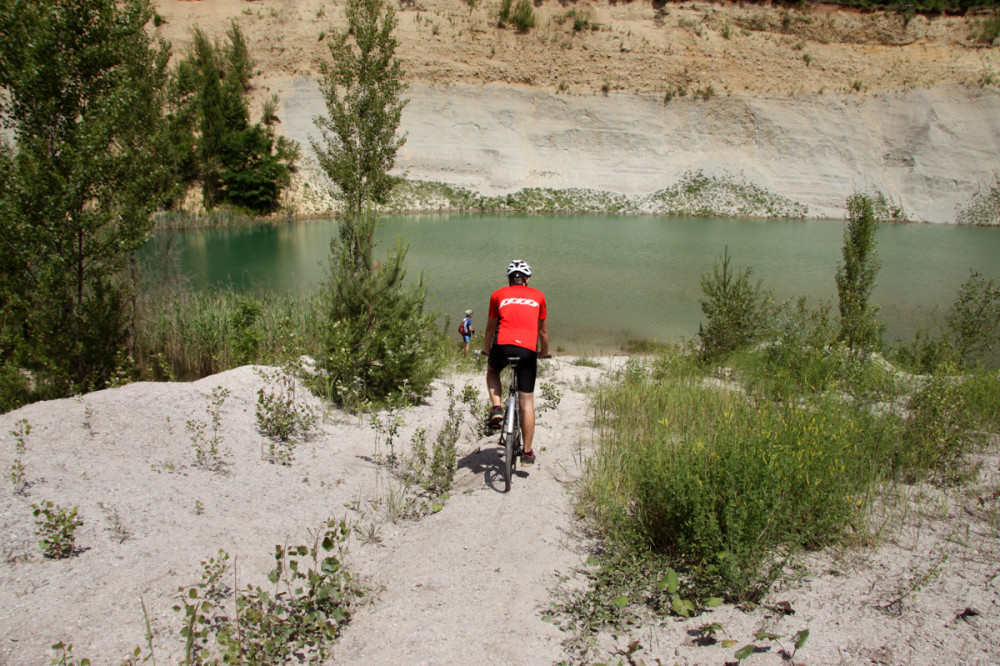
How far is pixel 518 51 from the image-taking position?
55.0m

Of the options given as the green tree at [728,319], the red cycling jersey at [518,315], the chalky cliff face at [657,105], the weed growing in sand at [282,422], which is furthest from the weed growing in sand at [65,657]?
the chalky cliff face at [657,105]

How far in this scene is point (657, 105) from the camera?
173ft

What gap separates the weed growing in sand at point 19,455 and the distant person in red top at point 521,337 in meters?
3.48

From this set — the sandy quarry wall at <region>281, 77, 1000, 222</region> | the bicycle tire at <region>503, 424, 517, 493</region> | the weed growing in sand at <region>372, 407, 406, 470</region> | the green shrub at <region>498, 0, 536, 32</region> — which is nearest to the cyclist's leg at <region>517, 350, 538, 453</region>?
the bicycle tire at <region>503, 424, 517, 493</region>

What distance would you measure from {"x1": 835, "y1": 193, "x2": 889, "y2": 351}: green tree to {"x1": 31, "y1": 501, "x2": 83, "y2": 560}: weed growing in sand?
33.6ft

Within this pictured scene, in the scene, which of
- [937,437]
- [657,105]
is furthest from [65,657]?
[657,105]

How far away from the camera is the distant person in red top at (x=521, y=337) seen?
522cm

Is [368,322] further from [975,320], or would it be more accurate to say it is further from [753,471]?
[975,320]

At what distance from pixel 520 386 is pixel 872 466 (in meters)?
2.96

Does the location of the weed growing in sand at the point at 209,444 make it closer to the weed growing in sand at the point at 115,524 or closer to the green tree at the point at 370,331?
the weed growing in sand at the point at 115,524

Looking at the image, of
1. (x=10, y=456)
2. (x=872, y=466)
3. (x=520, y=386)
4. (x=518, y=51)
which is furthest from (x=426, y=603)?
(x=518, y=51)

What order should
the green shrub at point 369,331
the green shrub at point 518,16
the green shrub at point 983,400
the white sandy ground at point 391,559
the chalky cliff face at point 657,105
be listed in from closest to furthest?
the white sandy ground at point 391,559 < the green shrub at point 983,400 < the green shrub at point 369,331 < the chalky cliff face at point 657,105 < the green shrub at point 518,16

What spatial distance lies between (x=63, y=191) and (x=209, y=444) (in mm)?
4036

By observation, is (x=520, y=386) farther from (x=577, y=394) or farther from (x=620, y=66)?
(x=620, y=66)
